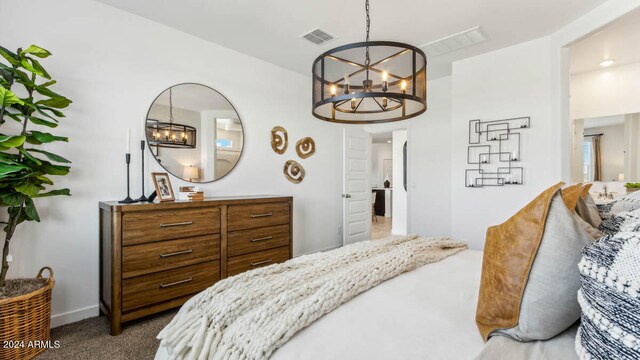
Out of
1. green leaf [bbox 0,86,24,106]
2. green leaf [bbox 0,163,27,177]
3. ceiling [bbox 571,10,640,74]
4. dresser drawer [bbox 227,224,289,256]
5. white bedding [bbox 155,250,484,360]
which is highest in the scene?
ceiling [bbox 571,10,640,74]

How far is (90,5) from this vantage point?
2506mm

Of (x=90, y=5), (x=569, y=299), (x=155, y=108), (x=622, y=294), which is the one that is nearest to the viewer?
(x=622, y=294)

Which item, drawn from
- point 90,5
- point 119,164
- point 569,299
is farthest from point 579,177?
point 90,5

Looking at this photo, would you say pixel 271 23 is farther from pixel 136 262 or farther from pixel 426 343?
pixel 426 343

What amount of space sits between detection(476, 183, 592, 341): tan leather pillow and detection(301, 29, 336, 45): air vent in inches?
109

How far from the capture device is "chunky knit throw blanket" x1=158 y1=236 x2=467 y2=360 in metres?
0.95

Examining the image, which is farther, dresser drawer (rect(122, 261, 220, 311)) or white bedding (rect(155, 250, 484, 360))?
dresser drawer (rect(122, 261, 220, 311))

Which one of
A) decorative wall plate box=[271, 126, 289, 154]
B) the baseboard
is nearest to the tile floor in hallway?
decorative wall plate box=[271, 126, 289, 154]

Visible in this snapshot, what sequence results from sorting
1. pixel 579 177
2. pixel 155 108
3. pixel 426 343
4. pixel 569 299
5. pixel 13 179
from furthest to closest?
Answer: pixel 579 177
pixel 155 108
pixel 13 179
pixel 426 343
pixel 569 299

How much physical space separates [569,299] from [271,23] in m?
3.07

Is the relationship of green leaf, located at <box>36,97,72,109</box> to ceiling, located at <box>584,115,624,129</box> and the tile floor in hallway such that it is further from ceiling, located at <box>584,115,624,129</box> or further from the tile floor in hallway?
ceiling, located at <box>584,115,624,129</box>

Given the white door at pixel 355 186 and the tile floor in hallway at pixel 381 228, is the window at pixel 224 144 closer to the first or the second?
the white door at pixel 355 186

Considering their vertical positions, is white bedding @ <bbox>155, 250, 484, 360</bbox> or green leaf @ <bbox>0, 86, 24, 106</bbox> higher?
green leaf @ <bbox>0, 86, 24, 106</bbox>

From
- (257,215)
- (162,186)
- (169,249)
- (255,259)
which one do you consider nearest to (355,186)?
(257,215)
